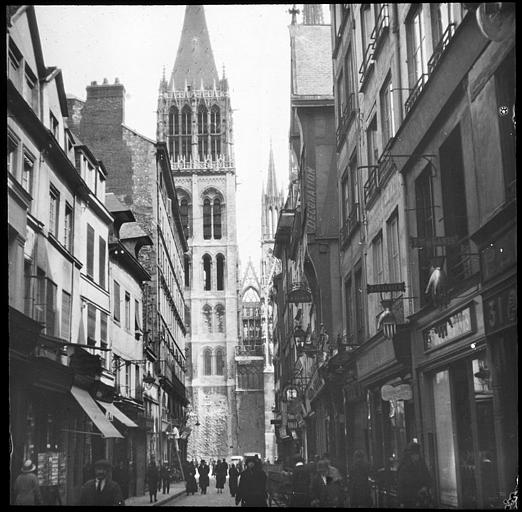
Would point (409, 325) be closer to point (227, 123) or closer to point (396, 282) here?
point (396, 282)

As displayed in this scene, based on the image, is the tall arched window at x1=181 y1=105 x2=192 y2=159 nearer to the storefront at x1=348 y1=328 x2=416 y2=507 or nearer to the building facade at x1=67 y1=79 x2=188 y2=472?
the building facade at x1=67 y1=79 x2=188 y2=472

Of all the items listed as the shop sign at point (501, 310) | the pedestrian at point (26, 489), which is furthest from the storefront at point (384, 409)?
the pedestrian at point (26, 489)

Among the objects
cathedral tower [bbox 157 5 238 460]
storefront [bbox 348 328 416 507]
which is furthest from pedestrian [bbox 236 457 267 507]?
cathedral tower [bbox 157 5 238 460]

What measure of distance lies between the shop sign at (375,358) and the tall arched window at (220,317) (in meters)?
78.9

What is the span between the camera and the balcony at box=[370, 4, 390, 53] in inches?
735

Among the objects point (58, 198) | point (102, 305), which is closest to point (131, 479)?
point (102, 305)

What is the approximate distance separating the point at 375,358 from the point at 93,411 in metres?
6.65

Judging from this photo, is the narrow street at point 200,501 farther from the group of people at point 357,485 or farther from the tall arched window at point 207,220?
the tall arched window at point 207,220

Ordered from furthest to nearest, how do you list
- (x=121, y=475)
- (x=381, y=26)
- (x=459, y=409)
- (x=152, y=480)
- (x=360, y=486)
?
(x=152, y=480)
(x=121, y=475)
(x=381, y=26)
(x=360, y=486)
(x=459, y=409)

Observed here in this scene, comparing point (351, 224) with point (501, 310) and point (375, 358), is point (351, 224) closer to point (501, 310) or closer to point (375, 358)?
point (375, 358)

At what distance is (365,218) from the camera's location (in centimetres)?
2172

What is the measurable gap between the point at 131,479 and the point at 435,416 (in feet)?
39.6

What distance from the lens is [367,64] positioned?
21.0m

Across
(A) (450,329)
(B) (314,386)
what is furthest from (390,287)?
A: (B) (314,386)
